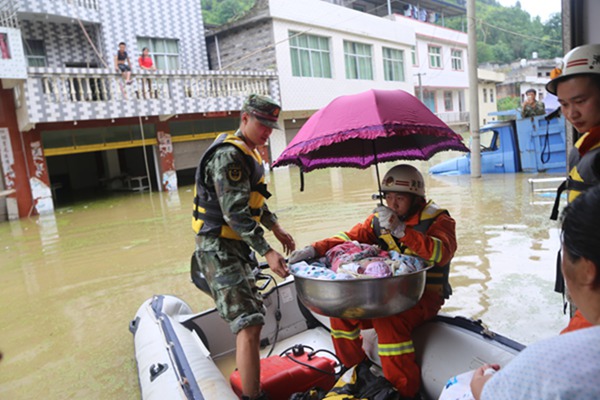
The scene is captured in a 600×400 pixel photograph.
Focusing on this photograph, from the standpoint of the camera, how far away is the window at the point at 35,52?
14.9 m

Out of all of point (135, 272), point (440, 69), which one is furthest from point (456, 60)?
point (135, 272)

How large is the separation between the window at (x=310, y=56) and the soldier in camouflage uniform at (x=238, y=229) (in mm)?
17682

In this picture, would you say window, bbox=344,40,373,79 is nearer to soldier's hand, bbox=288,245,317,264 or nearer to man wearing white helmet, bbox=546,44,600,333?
soldier's hand, bbox=288,245,317,264

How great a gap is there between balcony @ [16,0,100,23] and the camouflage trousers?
14.1m

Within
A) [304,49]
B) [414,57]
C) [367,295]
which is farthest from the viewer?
[414,57]

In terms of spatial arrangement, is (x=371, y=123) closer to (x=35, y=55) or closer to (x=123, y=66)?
(x=123, y=66)

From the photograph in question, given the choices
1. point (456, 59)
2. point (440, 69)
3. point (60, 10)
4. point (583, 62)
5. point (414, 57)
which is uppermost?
point (456, 59)

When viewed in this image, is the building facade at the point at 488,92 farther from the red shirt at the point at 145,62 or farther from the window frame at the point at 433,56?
the red shirt at the point at 145,62

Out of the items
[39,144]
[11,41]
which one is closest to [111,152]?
[39,144]

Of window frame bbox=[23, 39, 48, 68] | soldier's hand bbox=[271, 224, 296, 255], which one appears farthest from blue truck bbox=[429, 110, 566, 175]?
window frame bbox=[23, 39, 48, 68]

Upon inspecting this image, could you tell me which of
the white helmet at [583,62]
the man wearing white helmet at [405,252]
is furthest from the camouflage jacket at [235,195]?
the white helmet at [583,62]

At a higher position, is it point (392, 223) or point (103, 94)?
point (103, 94)

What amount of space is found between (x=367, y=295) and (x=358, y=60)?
22952 mm

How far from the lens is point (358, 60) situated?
23.5 m
